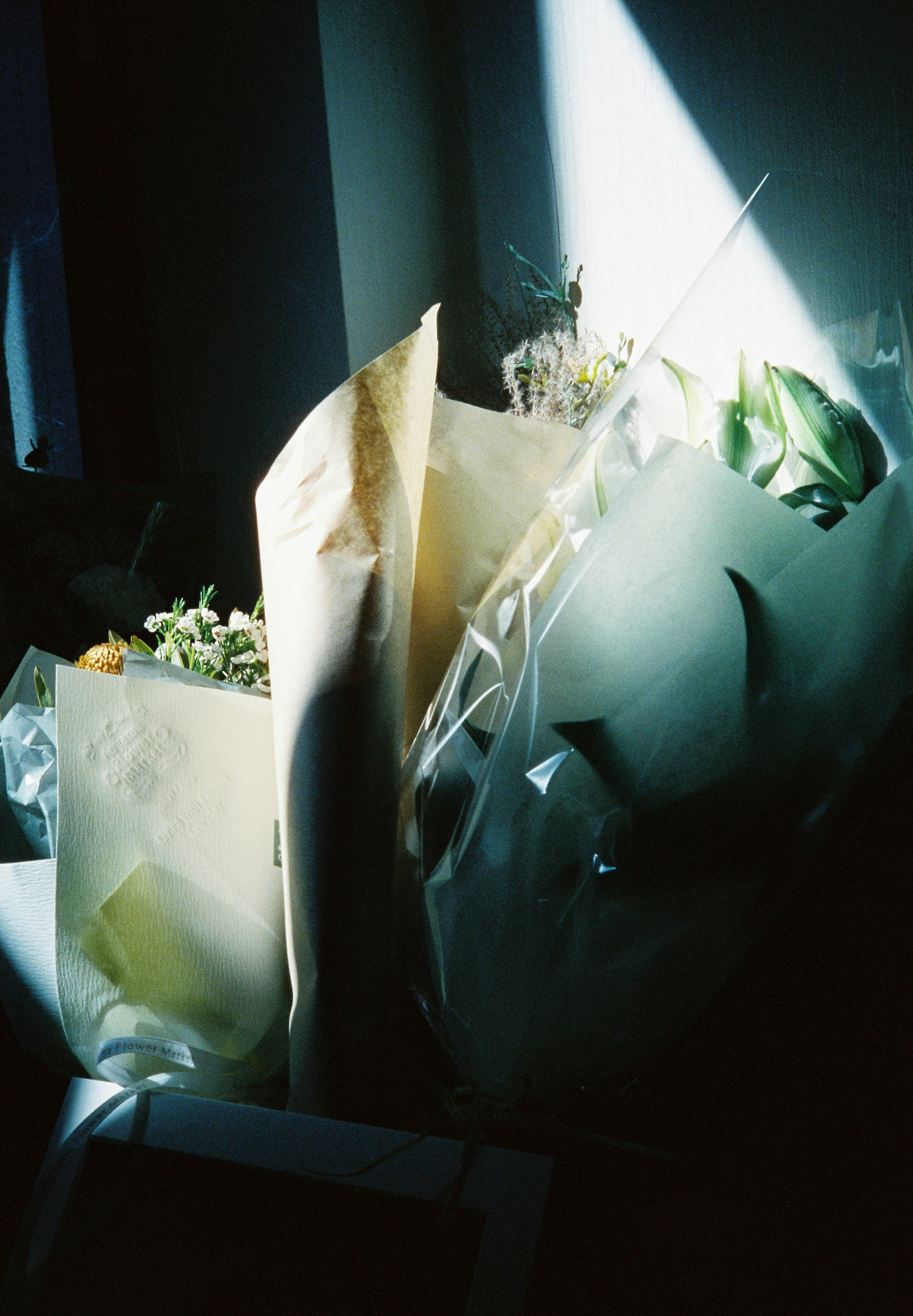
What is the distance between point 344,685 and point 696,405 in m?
0.27

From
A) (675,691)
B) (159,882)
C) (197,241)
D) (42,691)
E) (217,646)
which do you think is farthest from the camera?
(197,241)

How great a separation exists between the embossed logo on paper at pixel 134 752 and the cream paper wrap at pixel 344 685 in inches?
3.9

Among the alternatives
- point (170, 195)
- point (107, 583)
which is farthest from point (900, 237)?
point (170, 195)

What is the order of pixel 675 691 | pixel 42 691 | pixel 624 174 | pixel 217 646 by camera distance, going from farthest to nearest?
pixel 624 174
pixel 217 646
pixel 42 691
pixel 675 691

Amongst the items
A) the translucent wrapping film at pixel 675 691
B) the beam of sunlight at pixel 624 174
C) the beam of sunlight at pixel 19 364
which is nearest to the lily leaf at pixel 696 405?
the translucent wrapping film at pixel 675 691

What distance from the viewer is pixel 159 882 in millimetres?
570

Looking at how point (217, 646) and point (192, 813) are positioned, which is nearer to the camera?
point (192, 813)

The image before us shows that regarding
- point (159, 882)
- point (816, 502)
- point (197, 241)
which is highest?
point (197, 241)

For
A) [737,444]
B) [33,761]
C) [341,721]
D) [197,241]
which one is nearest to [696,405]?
[737,444]

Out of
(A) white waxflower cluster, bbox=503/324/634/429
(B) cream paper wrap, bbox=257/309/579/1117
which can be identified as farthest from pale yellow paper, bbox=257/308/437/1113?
(A) white waxflower cluster, bbox=503/324/634/429

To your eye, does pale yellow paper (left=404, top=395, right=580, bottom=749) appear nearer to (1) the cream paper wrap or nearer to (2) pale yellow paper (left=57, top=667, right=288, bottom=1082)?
(1) the cream paper wrap

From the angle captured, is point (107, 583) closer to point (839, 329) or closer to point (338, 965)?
point (338, 965)

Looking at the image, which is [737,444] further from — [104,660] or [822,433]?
[104,660]

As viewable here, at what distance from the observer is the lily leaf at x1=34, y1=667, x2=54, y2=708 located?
0.78 m
